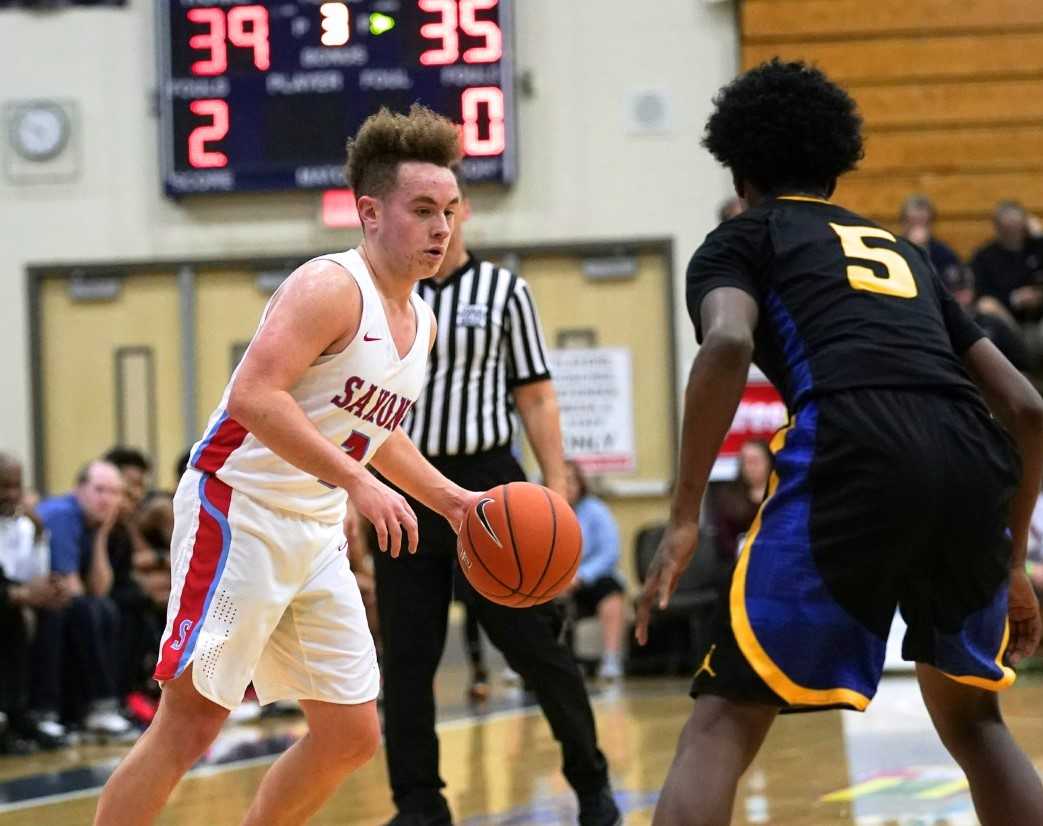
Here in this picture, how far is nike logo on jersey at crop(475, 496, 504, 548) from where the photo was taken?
385 cm

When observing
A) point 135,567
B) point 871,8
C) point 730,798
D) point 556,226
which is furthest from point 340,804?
point 871,8

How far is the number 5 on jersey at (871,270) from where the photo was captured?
329 cm

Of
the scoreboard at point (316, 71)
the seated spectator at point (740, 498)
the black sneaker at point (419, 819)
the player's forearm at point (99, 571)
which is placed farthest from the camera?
the scoreboard at point (316, 71)

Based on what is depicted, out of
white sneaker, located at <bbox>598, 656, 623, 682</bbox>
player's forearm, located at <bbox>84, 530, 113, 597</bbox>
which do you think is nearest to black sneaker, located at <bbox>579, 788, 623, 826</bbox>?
player's forearm, located at <bbox>84, 530, 113, 597</bbox>

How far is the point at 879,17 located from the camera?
1254 centimetres

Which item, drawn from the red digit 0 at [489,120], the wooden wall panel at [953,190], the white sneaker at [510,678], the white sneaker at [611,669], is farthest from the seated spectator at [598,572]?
the wooden wall panel at [953,190]

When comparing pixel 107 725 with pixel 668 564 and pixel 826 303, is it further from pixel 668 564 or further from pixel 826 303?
pixel 826 303

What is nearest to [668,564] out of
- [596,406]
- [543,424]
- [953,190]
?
[543,424]

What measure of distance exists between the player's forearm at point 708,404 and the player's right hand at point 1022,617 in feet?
2.38

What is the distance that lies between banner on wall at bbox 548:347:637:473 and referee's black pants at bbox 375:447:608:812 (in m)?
7.13

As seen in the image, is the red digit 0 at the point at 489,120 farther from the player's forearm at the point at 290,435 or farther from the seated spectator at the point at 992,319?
the player's forearm at the point at 290,435

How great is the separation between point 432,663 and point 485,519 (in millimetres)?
1430

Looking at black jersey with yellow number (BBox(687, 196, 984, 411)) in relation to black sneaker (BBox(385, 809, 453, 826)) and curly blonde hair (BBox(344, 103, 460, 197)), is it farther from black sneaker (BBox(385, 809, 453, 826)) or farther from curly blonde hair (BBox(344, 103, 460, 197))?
black sneaker (BBox(385, 809, 453, 826))

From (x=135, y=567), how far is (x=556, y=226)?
457cm
